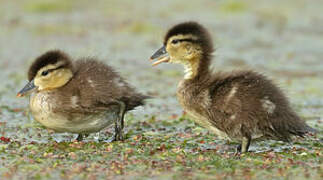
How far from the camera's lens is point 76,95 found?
251 inches

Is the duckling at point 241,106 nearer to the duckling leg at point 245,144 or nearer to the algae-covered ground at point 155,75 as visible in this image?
the duckling leg at point 245,144

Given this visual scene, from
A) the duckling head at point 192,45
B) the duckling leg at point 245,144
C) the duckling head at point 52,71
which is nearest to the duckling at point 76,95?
the duckling head at point 52,71

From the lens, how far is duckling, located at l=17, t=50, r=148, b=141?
20.8 ft

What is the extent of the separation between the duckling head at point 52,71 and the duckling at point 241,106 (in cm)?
124

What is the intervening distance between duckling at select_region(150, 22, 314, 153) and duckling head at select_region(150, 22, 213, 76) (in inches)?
6.2

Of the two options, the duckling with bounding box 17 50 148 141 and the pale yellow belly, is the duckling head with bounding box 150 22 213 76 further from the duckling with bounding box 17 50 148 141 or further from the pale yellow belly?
the pale yellow belly

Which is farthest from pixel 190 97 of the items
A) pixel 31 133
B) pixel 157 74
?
pixel 157 74

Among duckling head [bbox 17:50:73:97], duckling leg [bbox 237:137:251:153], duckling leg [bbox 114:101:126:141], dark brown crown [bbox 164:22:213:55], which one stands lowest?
duckling leg [bbox 237:137:251:153]

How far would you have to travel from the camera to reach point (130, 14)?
16.0 m

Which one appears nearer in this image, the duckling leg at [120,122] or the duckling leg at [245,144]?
the duckling leg at [245,144]

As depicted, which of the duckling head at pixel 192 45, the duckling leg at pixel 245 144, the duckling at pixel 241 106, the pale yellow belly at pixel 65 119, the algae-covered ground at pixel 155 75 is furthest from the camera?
the duckling head at pixel 192 45

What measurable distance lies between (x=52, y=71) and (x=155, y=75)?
4805mm

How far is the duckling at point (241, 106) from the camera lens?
6023 mm

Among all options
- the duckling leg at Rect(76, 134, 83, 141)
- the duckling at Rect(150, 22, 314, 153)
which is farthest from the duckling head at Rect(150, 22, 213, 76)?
the duckling leg at Rect(76, 134, 83, 141)
